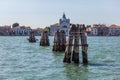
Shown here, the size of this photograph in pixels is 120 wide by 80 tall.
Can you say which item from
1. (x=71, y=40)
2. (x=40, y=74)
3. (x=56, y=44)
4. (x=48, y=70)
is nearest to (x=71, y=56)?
(x=71, y=40)

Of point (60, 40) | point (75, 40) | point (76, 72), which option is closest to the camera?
point (76, 72)

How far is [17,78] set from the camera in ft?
69.5

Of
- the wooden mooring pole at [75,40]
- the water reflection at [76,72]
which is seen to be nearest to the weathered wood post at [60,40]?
the wooden mooring pole at [75,40]

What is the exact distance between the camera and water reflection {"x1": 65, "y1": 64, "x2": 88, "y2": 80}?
21.8 meters

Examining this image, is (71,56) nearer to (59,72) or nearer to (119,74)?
(59,72)

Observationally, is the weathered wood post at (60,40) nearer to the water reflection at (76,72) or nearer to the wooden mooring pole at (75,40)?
the wooden mooring pole at (75,40)

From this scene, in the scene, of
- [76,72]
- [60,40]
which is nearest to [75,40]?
[76,72]

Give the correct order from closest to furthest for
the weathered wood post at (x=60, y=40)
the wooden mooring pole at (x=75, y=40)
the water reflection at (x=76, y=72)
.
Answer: the water reflection at (x=76, y=72) < the wooden mooring pole at (x=75, y=40) < the weathered wood post at (x=60, y=40)

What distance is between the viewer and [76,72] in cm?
2398

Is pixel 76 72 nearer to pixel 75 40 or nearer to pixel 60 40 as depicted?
pixel 75 40

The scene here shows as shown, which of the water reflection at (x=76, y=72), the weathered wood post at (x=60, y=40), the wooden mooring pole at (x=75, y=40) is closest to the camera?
the water reflection at (x=76, y=72)

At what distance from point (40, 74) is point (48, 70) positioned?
7.39ft

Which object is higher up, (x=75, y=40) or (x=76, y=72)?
(x=75, y=40)

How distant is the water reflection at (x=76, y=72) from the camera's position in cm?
2178
